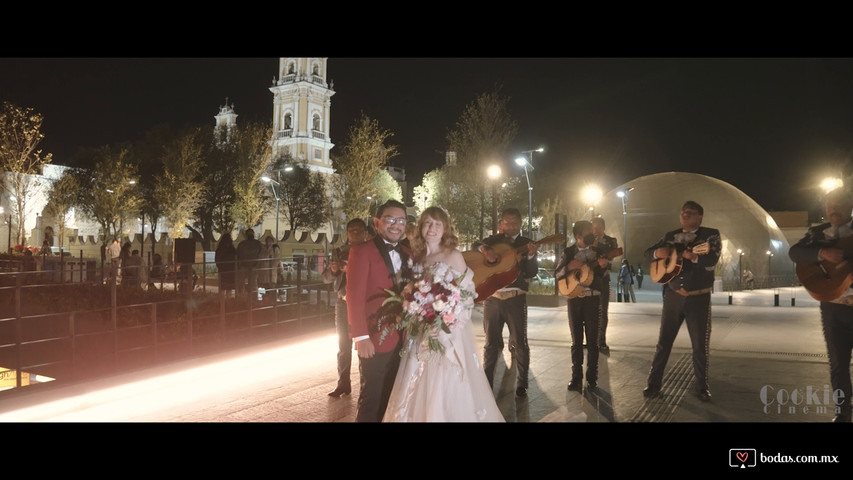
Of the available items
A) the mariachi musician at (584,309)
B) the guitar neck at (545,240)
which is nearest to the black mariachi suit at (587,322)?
the mariachi musician at (584,309)

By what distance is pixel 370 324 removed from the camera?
15.8 ft

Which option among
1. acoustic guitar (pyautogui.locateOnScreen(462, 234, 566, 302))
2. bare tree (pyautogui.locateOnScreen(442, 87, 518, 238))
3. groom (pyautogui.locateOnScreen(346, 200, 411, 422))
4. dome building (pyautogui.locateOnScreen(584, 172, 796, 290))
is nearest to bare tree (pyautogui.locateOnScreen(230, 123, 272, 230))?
bare tree (pyautogui.locateOnScreen(442, 87, 518, 238))

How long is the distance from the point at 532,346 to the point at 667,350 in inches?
144

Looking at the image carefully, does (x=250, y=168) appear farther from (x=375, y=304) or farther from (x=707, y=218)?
(x=707, y=218)

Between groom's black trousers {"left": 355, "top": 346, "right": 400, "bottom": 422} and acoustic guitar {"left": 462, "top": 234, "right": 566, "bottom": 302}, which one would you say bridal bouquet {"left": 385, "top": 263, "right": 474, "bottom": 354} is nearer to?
groom's black trousers {"left": 355, "top": 346, "right": 400, "bottom": 422}

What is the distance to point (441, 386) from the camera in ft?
15.3

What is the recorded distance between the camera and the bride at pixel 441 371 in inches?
183

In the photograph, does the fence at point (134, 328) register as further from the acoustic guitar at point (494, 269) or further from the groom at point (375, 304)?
the acoustic guitar at point (494, 269)

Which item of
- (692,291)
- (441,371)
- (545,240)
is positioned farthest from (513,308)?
(441,371)

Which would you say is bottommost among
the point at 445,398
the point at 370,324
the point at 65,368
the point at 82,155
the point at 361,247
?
the point at 65,368

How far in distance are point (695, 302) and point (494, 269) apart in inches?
91.0

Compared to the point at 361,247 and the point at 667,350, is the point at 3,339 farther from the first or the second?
the point at 667,350

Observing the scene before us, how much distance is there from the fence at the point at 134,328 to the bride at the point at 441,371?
461 centimetres

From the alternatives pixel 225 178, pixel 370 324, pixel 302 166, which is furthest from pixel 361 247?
pixel 302 166
